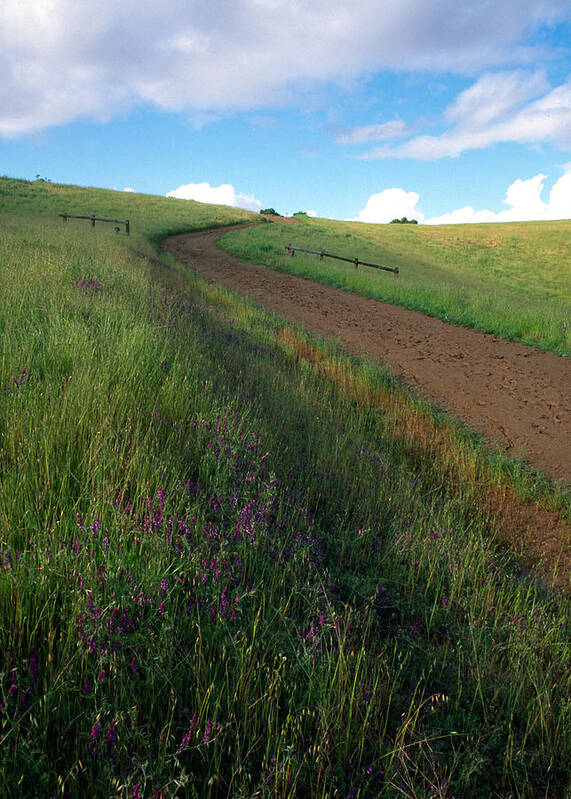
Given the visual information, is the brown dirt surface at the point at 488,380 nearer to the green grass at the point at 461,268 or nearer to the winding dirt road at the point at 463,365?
the winding dirt road at the point at 463,365

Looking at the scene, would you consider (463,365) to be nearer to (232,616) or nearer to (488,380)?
(488,380)

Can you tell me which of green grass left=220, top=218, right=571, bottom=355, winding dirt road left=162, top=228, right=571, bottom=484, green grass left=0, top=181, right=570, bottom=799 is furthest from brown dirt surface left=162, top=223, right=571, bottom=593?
green grass left=220, top=218, right=571, bottom=355

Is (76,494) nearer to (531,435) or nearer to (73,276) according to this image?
(531,435)

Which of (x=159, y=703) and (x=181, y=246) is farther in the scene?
(x=181, y=246)

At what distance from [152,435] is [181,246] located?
27800mm

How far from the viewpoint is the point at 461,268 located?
3638cm

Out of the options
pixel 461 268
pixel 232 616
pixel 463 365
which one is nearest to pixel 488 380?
pixel 463 365

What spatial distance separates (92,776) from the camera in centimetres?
151

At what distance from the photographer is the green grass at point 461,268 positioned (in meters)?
12.7

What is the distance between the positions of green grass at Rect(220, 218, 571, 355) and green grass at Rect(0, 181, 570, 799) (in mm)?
8930

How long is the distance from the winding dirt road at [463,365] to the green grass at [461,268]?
0.93 meters

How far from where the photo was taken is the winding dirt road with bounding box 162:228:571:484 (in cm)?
660

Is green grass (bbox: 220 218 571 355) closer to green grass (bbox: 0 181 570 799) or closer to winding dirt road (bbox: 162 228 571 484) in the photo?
winding dirt road (bbox: 162 228 571 484)

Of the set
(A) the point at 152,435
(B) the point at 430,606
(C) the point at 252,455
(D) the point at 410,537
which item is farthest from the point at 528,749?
(A) the point at 152,435
